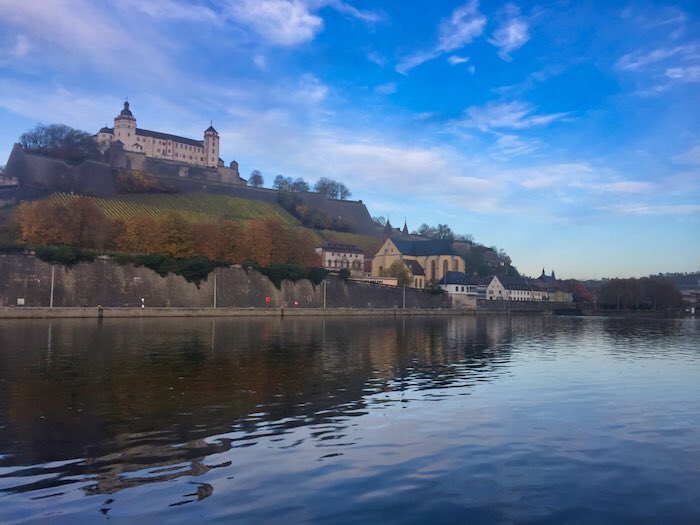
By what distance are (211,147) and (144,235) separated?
78.7 m

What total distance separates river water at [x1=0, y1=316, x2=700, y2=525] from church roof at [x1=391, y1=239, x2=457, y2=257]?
4012 inches

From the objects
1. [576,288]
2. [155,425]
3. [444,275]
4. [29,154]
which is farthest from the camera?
[576,288]

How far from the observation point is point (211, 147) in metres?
145

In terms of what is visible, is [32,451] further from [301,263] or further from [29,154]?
[29,154]

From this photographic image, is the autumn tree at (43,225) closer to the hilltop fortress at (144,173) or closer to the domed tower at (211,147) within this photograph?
the hilltop fortress at (144,173)

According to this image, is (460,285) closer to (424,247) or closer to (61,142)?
(424,247)

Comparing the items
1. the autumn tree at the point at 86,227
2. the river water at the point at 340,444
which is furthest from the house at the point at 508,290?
the river water at the point at 340,444

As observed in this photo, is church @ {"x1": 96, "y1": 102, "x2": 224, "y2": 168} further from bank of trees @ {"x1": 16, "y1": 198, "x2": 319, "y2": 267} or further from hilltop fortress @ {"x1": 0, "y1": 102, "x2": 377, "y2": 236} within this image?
bank of trees @ {"x1": 16, "y1": 198, "x2": 319, "y2": 267}

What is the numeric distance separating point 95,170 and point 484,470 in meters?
104

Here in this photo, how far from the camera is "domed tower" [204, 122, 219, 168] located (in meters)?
144

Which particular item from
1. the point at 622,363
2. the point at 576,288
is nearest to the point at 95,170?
the point at 622,363

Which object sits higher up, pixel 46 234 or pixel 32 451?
pixel 46 234

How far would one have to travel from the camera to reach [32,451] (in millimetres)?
9688

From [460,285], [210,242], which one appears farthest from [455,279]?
[210,242]
